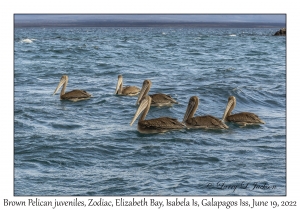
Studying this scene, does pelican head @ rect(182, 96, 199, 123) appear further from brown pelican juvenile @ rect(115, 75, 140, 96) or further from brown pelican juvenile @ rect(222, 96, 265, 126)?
brown pelican juvenile @ rect(115, 75, 140, 96)

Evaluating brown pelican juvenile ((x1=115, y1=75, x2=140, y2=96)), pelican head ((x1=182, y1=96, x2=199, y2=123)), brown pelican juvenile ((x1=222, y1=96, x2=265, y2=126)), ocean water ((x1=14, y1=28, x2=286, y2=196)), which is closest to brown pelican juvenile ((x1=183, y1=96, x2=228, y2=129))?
ocean water ((x1=14, y1=28, x2=286, y2=196))

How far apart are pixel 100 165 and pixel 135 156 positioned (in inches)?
29.6

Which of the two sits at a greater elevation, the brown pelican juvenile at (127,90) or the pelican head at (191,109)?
the brown pelican juvenile at (127,90)

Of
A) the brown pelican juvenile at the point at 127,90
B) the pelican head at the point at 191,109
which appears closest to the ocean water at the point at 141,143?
the brown pelican juvenile at the point at 127,90

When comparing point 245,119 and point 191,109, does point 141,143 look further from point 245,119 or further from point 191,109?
point 245,119

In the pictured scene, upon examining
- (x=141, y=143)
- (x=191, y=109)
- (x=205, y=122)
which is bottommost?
(x=141, y=143)

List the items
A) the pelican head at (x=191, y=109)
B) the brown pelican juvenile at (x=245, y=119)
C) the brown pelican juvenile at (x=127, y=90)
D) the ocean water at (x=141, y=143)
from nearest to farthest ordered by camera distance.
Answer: the ocean water at (x=141, y=143)
the brown pelican juvenile at (x=245, y=119)
the pelican head at (x=191, y=109)
the brown pelican juvenile at (x=127, y=90)

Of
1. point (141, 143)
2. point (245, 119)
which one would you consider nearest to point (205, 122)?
point (245, 119)

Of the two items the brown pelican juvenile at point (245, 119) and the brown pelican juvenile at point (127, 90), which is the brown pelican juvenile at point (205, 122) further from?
the brown pelican juvenile at point (127, 90)

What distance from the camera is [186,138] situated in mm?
11961

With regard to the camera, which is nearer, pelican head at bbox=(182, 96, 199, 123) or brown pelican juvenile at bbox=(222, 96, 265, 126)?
brown pelican juvenile at bbox=(222, 96, 265, 126)

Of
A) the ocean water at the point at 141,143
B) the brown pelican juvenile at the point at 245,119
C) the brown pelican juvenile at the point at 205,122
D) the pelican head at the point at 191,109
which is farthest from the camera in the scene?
the pelican head at the point at 191,109

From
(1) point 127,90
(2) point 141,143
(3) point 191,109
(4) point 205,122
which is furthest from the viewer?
(1) point 127,90
